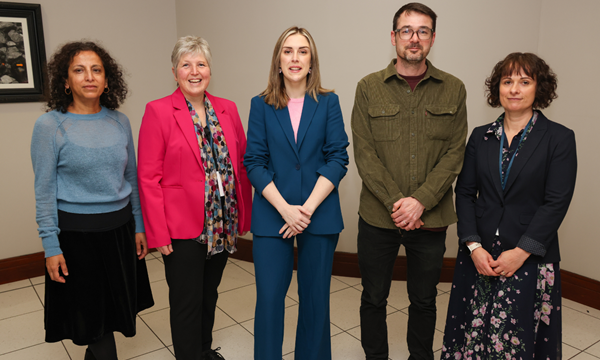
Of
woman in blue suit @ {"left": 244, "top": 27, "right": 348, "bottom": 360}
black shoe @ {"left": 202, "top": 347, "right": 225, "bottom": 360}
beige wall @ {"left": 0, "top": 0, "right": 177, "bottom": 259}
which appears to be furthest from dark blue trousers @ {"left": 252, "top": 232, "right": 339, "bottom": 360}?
beige wall @ {"left": 0, "top": 0, "right": 177, "bottom": 259}

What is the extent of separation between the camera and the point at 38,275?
146 inches

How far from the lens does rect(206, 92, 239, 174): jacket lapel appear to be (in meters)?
2.14

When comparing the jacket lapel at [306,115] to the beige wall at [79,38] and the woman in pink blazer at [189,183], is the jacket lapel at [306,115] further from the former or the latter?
the beige wall at [79,38]

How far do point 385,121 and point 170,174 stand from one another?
3.39 feet

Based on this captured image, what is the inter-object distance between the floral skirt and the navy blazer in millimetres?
91

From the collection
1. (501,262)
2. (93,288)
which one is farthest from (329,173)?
(93,288)

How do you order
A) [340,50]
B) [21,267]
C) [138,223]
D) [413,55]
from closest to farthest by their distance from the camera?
[413,55] → [138,223] → [340,50] → [21,267]

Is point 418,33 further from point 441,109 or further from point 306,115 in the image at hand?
point 306,115

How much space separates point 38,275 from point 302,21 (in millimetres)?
3041

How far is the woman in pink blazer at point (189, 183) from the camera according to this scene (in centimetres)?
199

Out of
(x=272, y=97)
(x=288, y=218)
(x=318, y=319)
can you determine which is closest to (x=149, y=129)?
(x=272, y=97)

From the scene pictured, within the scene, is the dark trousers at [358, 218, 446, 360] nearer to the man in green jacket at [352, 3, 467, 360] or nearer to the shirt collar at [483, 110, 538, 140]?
the man in green jacket at [352, 3, 467, 360]

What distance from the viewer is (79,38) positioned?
12.0ft

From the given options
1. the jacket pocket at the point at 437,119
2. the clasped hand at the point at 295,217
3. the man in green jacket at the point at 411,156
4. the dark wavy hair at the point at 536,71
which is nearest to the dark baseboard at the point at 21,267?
the clasped hand at the point at 295,217
